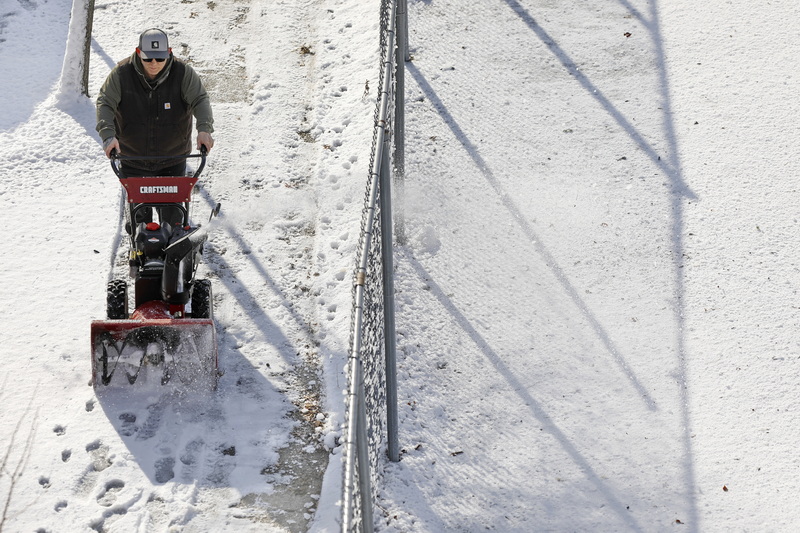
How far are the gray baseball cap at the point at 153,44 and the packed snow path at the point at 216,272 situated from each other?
6.11 feet

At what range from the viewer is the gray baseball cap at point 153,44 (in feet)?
22.3

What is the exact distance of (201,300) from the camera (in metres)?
6.96

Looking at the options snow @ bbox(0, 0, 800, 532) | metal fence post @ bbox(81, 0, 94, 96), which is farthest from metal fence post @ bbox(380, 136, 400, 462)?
metal fence post @ bbox(81, 0, 94, 96)

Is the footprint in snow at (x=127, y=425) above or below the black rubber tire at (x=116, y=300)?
below

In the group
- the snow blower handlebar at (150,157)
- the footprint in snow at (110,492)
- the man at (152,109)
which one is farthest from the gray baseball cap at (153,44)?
the footprint in snow at (110,492)

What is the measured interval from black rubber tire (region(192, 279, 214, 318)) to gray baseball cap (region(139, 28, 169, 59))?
1647 millimetres

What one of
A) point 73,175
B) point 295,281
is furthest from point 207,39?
point 295,281

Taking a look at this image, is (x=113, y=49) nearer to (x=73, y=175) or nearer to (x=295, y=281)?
(x=73, y=175)

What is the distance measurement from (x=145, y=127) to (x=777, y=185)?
17.6 feet

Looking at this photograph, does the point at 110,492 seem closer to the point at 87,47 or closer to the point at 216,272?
the point at 216,272

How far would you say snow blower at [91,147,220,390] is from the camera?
21.2 ft

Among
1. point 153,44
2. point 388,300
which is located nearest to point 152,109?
point 153,44

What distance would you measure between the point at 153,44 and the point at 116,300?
1.84 m

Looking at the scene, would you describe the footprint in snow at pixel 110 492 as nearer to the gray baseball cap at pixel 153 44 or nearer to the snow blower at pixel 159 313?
the snow blower at pixel 159 313
